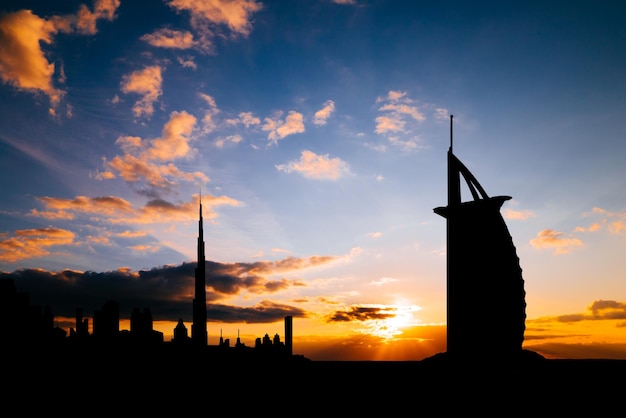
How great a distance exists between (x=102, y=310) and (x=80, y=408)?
21.3 metres

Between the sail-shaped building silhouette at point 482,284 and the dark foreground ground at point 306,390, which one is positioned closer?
the sail-shaped building silhouette at point 482,284

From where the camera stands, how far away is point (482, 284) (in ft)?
172

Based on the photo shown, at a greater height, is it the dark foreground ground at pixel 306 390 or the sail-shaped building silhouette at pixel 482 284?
the sail-shaped building silhouette at pixel 482 284

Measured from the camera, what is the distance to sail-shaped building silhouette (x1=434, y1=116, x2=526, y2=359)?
169 ft

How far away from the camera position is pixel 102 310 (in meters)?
86.5

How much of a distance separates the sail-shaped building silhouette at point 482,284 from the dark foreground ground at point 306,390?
2495 mm

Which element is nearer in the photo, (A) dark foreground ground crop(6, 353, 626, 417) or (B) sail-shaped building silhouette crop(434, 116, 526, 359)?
(B) sail-shaped building silhouette crop(434, 116, 526, 359)

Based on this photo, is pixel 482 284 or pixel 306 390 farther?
pixel 306 390

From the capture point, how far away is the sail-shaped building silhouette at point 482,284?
5138 centimetres

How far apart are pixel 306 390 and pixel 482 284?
5467 cm

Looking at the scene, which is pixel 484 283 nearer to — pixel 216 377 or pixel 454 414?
pixel 454 414

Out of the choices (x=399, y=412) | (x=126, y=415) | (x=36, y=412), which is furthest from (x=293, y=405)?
(x=36, y=412)

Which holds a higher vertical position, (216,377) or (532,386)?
(532,386)

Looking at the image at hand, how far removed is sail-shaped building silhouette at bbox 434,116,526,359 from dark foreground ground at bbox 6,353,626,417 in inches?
98.2
